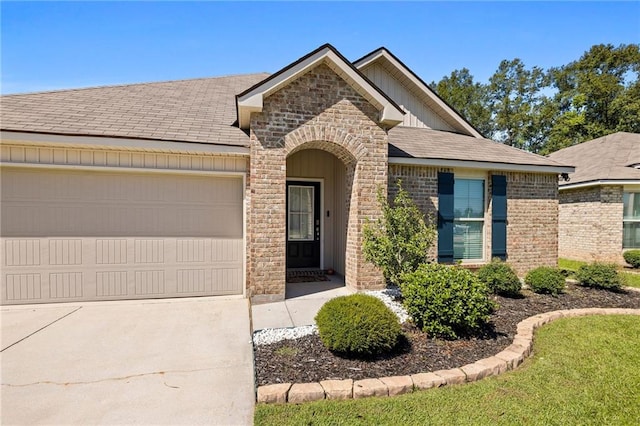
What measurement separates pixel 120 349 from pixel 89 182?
11.1 feet

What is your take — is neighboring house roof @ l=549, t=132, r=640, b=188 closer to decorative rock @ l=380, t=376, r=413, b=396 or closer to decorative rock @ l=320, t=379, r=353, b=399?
decorative rock @ l=380, t=376, r=413, b=396

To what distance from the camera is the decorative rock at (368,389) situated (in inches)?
118

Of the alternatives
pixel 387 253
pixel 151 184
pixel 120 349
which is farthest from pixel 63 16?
pixel 387 253

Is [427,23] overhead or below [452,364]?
overhead

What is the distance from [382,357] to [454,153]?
19.4 ft

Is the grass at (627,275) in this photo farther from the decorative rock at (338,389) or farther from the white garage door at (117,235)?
the white garage door at (117,235)

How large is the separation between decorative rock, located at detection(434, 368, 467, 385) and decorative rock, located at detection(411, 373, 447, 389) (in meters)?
0.05

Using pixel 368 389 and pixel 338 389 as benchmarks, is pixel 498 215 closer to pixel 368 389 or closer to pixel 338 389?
pixel 368 389

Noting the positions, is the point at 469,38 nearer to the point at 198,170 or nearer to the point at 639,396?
the point at 198,170

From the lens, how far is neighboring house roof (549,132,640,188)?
36.4 feet

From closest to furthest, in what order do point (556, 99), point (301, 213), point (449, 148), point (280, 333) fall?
1. point (280, 333)
2. point (449, 148)
3. point (301, 213)
4. point (556, 99)

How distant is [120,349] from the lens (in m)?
4.03

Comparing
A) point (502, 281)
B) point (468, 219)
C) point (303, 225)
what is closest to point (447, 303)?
point (502, 281)

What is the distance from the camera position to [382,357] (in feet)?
12.2
